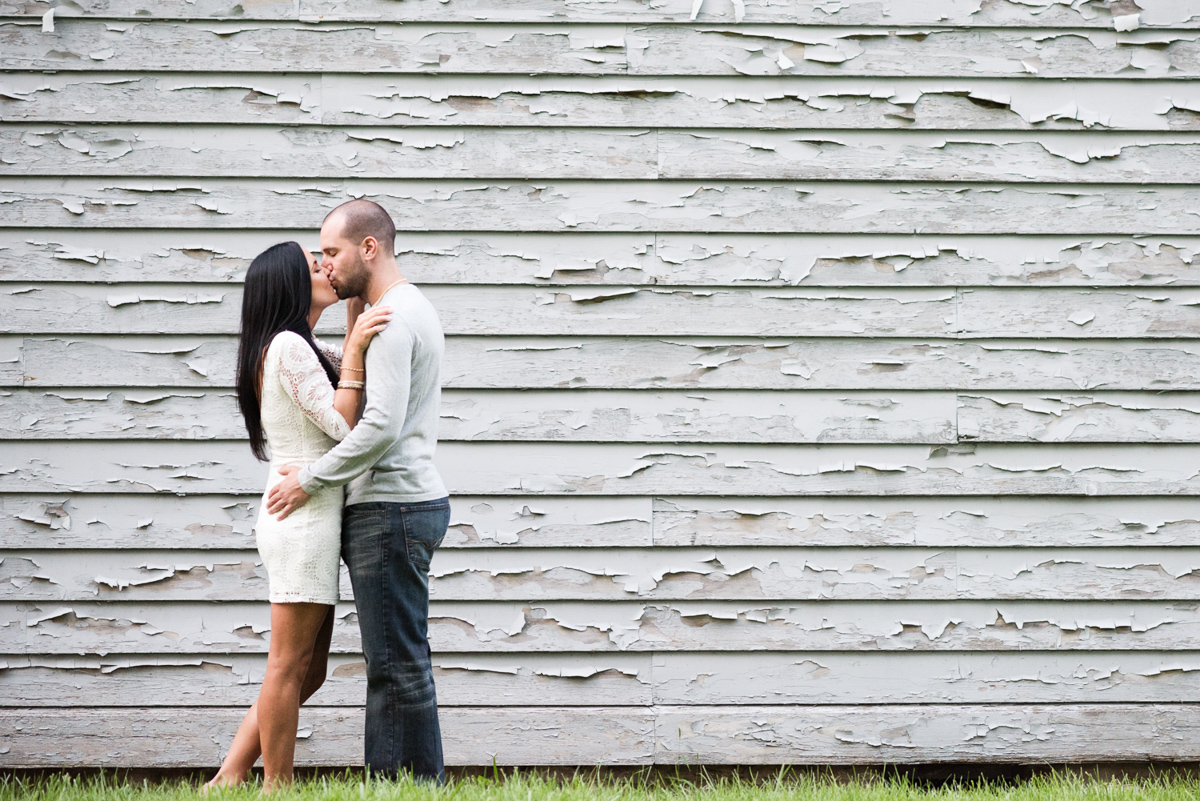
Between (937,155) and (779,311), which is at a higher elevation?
(937,155)

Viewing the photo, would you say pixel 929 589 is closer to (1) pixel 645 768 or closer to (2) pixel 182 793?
(1) pixel 645 768

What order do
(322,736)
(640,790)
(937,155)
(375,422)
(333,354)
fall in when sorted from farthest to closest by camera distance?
(937,155) → (322,736) → (640,790) → (333,354) → (375,422)

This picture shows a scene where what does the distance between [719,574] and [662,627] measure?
27cm

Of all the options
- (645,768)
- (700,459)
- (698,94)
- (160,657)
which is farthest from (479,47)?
(645,768)

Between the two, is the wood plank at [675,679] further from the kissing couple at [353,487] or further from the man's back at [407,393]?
the man's back at [407,393]

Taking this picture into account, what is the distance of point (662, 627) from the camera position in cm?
300

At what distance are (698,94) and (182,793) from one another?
107 inches

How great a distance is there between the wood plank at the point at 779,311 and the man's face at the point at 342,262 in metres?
0.66

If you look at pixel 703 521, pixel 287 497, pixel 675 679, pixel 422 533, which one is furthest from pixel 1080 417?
pixel 287 497

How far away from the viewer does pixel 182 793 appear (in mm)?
2395

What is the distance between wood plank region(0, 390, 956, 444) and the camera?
296 centimetres

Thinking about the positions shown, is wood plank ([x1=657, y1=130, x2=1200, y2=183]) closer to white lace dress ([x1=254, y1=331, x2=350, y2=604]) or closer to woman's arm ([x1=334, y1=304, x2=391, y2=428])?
woman's arm ([x1=334, y1=304, x2=391, y2=428])

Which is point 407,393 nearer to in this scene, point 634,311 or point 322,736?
point 634,311

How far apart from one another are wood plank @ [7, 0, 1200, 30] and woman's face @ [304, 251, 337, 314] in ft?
3.59
